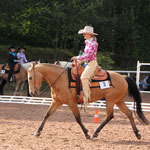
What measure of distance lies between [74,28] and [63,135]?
1274 cm

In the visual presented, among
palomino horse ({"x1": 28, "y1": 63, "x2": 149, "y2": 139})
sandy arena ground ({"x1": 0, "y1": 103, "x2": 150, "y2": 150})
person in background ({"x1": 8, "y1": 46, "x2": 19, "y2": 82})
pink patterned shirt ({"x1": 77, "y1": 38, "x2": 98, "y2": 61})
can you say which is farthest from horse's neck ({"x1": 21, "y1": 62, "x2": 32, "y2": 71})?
pink patterned shirt ({"x1": 77, "y1": 38, "x2": 98, "y2": 61})

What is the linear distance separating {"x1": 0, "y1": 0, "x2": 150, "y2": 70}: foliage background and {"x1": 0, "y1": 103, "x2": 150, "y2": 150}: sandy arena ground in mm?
9870

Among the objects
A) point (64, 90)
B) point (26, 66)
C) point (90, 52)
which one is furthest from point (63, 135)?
point (26, 66)

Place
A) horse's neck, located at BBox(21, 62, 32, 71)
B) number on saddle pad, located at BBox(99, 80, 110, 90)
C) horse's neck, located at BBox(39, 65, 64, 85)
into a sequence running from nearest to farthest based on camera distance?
1. horse's neck, located at BBox(39, 65, 64, 85)
2. number on saddle pad, located at BBox(99, 80, 110, 90)
3. horse's neck, located at BBox(21, 62, 32, 71)

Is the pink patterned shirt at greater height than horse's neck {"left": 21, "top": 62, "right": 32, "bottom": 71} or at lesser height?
greater

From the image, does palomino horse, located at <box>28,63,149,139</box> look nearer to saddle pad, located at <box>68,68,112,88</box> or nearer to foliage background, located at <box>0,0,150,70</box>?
saddle pad, located at <box>68,68,112,88</box>

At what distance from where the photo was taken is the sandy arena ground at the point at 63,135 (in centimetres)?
591

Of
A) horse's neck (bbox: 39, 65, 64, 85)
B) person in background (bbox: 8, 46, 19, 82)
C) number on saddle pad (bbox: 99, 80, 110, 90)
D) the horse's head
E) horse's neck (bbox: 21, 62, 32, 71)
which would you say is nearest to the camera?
the horse's head

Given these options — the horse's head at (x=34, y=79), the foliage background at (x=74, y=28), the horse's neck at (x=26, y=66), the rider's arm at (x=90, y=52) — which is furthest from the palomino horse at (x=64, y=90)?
the foliage background at (x=74, y=28)

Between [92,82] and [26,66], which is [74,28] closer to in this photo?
[26,66]

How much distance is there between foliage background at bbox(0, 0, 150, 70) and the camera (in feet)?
61.7

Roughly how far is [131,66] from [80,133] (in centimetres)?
1869

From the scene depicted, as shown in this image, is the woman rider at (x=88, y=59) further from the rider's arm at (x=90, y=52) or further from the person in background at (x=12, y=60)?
the person in background at (x=12, y=60)

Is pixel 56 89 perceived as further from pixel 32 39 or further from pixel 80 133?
pixel 32 39
